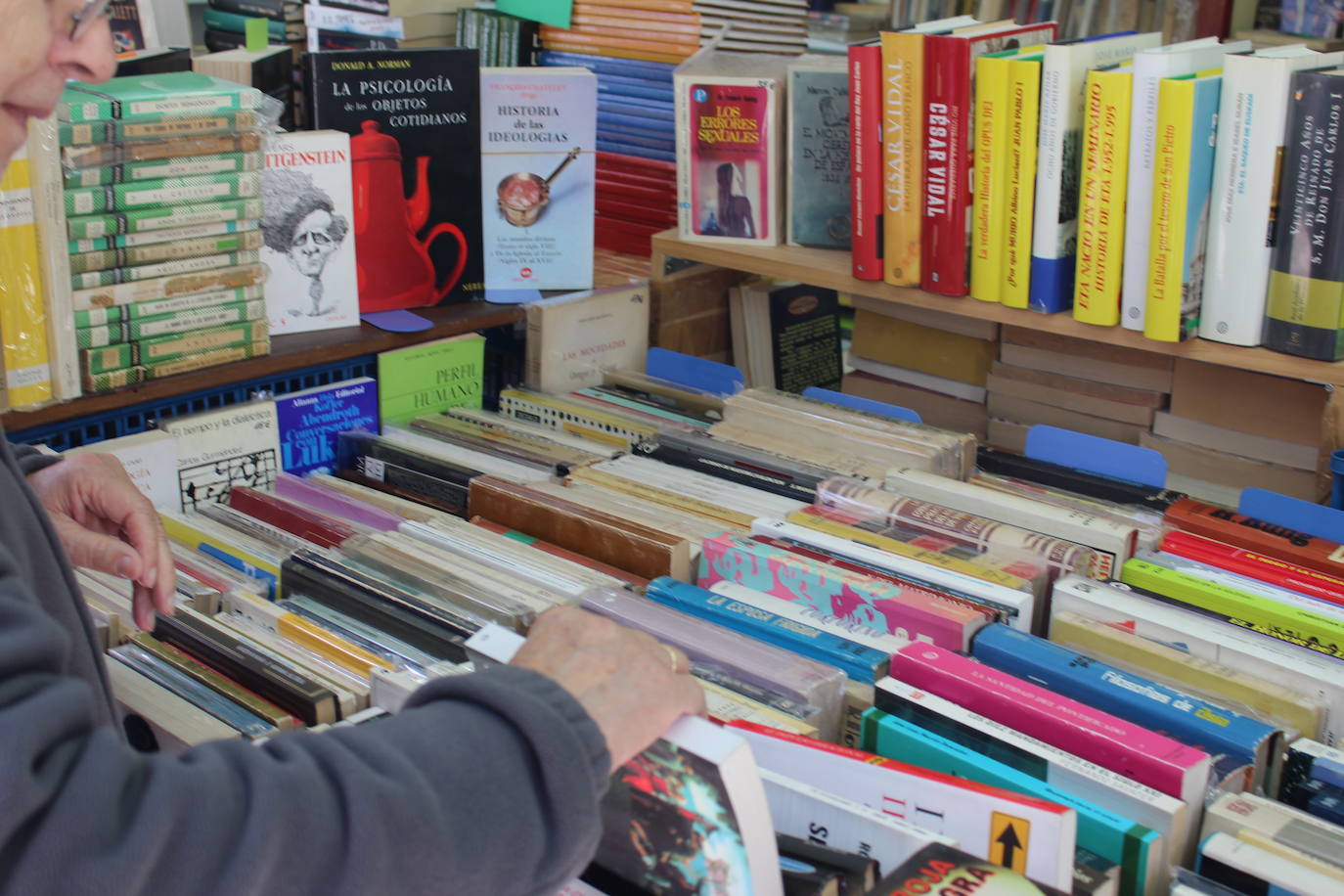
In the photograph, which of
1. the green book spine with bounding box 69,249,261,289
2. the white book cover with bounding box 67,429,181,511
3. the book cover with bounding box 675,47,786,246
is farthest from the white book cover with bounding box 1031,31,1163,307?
the white book cover with bounding box 67,429,181,511

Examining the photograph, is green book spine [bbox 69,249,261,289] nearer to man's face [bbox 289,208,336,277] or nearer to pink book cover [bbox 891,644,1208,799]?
man's face [bbox 289,208,336,277]

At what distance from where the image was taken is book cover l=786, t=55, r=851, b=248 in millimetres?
2113

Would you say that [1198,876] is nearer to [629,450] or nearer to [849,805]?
[849,805]

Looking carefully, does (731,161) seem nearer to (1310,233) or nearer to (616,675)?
(1310,233)

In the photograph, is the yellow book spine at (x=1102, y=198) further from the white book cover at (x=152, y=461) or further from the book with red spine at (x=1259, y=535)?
the white book cover at (x=152, y=461)

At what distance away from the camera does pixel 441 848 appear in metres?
0.65

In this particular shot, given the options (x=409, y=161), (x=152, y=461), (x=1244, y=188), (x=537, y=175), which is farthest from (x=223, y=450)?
(x=1244, y=188)

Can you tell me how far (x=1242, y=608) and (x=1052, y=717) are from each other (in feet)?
1.24

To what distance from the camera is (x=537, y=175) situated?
7.09ft

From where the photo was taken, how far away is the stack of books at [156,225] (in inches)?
63.5

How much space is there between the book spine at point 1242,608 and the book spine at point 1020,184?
57cm

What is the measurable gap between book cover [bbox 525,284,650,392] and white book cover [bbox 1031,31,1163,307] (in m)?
0.70

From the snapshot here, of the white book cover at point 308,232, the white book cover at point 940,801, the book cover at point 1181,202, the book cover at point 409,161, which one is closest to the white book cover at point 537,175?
the book cover at point 409,161

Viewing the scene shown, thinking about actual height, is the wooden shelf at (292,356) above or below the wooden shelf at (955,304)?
below
